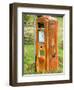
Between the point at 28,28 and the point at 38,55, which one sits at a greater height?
the point at 28,28

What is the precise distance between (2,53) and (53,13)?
41cm

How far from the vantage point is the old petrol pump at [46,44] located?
71.5 inches

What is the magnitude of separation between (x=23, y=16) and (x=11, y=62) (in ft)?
0.94

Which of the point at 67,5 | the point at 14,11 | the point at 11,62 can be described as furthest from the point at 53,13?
the point at 11,62

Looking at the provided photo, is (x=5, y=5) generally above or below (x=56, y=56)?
above

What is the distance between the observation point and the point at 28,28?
5.87 feet

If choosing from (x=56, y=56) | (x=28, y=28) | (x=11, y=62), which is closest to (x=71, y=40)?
(x=56, y=56)

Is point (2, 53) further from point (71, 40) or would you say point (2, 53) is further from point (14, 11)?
point (71, 40)

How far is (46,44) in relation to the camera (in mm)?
1835

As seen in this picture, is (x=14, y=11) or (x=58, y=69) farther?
(x=58, y=69)

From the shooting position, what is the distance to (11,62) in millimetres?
1753

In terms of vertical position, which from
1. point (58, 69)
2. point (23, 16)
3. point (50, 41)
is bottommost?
point (58, 69)

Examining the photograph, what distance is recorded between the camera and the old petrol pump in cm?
182

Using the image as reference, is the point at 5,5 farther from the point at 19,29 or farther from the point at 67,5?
the point at 67,5
